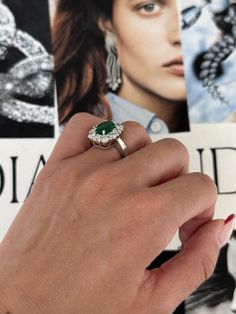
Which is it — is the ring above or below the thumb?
above

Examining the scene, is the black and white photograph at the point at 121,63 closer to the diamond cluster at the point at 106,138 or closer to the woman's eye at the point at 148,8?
the woman's eye at the point at 148,8

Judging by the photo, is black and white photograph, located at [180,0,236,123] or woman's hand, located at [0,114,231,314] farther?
black and white photograph, located at [180,0,236,123]

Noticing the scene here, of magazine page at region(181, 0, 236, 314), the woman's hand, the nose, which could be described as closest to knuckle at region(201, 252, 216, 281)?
the woman's hand

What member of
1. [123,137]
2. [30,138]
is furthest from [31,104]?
[123,137]

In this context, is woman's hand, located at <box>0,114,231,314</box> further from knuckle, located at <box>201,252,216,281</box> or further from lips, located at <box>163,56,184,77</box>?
lips, located at <box>163,56,184,77</box>

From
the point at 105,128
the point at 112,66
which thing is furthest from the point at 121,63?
the point at 105,128

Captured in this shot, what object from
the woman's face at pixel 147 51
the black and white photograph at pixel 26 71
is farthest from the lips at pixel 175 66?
the black and white photograph at pixel 26 71

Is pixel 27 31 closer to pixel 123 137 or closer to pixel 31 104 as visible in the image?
pixel 31 104
